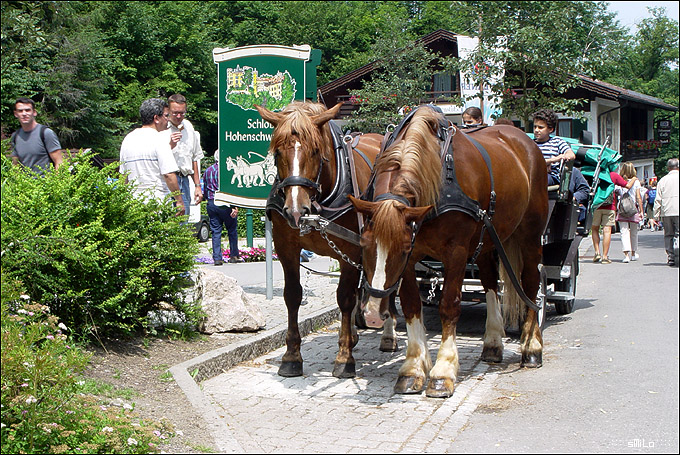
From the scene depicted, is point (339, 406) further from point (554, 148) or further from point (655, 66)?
point (655, 66)

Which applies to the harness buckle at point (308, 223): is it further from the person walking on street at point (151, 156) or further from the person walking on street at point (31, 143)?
the person walking on street at point (31, 143)

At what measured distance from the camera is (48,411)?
392 cm

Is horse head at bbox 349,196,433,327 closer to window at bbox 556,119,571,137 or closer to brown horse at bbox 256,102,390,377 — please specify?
brown horse at bbox 256,102,390,377

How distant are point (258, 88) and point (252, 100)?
16 centimetres

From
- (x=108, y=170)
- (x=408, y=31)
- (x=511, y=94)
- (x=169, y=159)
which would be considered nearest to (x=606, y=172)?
(x=169, y=159)

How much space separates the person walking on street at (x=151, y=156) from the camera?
7777 millimetres

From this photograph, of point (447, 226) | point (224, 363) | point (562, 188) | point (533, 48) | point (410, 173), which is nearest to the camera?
point (410, 173)

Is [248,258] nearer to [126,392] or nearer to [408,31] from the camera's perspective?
[126,392]

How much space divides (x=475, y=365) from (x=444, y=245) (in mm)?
1655

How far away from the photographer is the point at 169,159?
7785mm

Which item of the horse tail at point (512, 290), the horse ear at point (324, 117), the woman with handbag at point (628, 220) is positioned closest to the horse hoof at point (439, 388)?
the horse tail at point (512, 290)

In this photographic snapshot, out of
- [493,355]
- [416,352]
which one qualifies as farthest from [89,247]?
[493,355]

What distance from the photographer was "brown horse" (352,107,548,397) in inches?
205

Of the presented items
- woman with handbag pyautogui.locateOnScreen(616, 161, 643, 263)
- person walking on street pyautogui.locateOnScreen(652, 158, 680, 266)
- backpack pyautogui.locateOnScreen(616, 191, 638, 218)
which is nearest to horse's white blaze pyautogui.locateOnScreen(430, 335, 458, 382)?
person walking on street pyautogui.locateOnScreen(652, 158, 680, 266)
